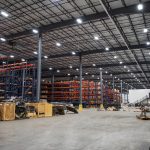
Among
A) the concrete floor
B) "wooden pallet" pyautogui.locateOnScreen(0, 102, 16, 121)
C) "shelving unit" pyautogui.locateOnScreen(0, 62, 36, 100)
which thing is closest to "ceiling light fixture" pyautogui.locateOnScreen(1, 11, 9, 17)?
"shelving unit" pyautogui.locateOnScreen(0, 62, 36, 100)

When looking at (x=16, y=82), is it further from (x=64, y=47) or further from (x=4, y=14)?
(x=4, y=14)

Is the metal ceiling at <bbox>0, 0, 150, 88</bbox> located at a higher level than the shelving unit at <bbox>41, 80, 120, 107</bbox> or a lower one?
higher

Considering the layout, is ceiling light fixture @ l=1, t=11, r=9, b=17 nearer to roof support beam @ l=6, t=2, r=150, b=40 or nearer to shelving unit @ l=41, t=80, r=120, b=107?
roof support beam @ l=6, t=2, r=150, b=40

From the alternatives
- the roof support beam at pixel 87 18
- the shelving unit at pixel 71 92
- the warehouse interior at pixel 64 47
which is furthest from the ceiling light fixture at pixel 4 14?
the shelving unit at pixel 71 92

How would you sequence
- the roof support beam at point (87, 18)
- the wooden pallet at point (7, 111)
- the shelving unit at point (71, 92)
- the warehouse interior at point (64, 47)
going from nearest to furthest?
the warehouse interior at point (64, 47) < the wooden pallet at point (7, 111) < the roof support beam at point (87, 18) < the shelving unit at point (71, 92)

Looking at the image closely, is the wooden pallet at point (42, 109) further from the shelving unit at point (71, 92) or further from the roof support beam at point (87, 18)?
the shelving unit at point (71, 92)

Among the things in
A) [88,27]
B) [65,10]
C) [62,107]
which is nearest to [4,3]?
[65,10]

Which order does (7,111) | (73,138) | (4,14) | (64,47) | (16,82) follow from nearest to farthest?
1. (73,138)
2. (7,111)
3. (4,14)
4. (16,82)
5. (64,47)

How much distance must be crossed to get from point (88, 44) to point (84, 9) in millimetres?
10114

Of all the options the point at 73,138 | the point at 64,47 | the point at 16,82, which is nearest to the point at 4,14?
the point at 16,82

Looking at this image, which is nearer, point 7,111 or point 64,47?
point 7,111

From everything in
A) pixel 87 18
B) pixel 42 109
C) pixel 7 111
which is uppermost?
pixel 87 18

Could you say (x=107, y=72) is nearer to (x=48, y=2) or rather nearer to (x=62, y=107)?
(x=62, y=107)

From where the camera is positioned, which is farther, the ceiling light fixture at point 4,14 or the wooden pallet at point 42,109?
the ceiling light fixture at point 4,14
